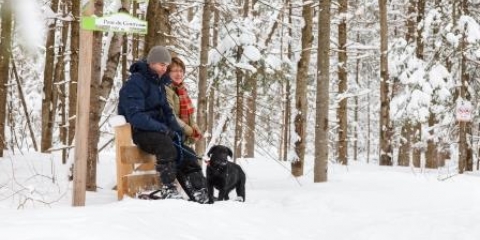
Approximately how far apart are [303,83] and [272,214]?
4759 mm

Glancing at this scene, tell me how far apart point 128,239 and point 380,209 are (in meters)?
4.29

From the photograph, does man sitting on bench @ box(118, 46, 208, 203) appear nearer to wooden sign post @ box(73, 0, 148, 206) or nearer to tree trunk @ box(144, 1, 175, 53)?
wooden sign post @ box(73, 0, 148, 206)

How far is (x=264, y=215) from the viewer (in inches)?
240

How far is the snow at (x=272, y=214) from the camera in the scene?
3.83m

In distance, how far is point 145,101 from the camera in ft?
19.9

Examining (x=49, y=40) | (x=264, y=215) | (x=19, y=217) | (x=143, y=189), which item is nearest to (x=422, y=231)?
(x=264, y=215)

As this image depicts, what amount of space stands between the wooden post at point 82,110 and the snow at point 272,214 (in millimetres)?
308

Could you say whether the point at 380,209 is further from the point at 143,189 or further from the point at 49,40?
the point at 49,40

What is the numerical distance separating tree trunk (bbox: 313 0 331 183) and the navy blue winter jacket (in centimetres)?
391

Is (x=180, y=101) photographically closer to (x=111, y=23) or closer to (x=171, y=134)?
(x=171, y=134)

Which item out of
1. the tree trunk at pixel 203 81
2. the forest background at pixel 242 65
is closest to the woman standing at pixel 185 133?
the forest background at pixel 242 65

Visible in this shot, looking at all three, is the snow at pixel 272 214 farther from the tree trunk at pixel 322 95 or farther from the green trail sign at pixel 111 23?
the green trail sign at pixel 111 23

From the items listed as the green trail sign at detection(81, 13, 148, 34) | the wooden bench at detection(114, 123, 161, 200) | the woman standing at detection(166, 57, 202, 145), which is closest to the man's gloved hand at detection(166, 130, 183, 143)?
the woman standing at detection(166, 57, 202, 145)

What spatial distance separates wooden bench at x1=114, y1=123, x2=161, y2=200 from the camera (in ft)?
19.5
